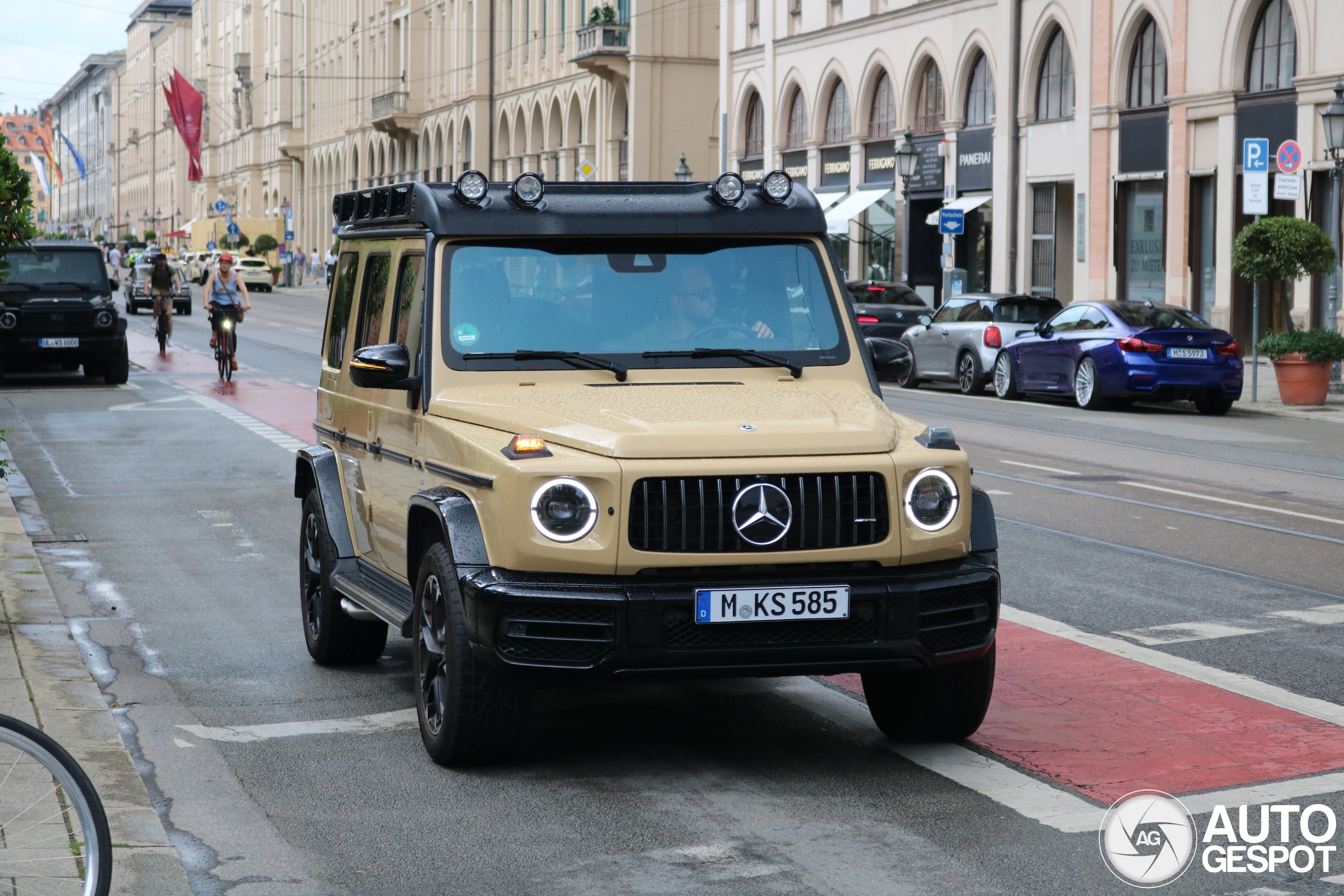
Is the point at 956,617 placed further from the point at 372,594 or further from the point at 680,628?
the point at 372,594

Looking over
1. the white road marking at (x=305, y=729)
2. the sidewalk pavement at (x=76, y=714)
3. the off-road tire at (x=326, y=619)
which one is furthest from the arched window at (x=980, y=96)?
the white road marking at (x=305, y=729)

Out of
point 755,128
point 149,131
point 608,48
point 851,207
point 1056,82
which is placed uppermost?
point 149,131

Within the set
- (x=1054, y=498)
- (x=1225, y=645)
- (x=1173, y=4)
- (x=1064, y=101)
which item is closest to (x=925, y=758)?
(x=1225, y=645)

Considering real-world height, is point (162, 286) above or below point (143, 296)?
below

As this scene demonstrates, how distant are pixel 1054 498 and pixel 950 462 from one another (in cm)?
837

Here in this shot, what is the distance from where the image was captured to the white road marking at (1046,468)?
15938mm

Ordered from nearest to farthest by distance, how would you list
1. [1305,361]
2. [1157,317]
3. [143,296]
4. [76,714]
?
[76,714], [1157,317], [1305,361], [143,296]

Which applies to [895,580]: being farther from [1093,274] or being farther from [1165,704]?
[1093,274]

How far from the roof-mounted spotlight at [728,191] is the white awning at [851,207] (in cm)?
4012

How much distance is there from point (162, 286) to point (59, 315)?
864cm

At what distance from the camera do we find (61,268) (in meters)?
26.2

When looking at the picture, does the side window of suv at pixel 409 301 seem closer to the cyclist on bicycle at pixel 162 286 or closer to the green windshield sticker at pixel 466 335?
the green windshield sticker at pixel 466 335

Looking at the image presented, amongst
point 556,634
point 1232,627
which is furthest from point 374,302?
point 1232,627

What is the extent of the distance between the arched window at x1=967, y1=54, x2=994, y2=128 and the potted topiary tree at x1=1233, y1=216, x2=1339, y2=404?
17750mm
